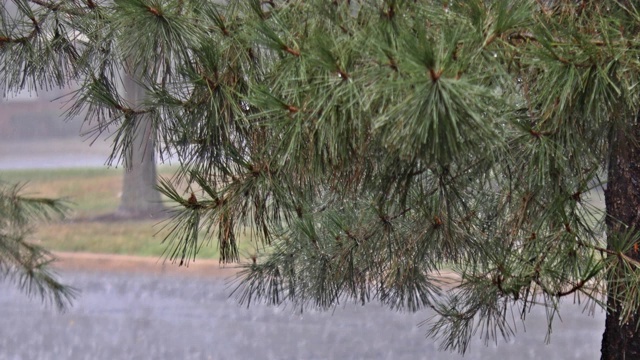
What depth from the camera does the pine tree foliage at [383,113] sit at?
79cm

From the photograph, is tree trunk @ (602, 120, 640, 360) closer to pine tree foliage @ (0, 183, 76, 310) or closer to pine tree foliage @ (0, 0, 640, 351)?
pine tree foliage @ (0, 0, 640, 351)

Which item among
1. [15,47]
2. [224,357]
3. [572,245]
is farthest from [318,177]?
[224,357]

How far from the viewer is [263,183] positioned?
1005 mm

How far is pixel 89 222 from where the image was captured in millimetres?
3369

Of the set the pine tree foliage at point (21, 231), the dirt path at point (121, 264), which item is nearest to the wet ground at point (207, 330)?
the dirt path at point (121, 264)

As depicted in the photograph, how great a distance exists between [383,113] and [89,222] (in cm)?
276

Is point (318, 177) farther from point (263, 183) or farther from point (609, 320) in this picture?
point (609, 320)

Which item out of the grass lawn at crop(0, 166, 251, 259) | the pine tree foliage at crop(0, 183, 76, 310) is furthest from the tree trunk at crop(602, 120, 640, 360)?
the grass lawn at crop(0, 166, 251, 259)

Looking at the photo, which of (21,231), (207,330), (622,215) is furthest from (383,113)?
(207,330)

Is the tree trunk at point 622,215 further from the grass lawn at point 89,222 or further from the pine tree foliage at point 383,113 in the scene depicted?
the grass lawn at point 89,222

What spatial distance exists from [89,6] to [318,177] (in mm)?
398

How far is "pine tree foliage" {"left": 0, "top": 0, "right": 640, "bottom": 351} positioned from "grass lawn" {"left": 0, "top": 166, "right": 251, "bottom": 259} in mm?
2129

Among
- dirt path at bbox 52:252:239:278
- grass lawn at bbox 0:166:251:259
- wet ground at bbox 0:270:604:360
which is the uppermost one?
grass lawn at bbox 0:166:251:259

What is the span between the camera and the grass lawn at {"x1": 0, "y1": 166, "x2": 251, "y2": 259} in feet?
10.9
